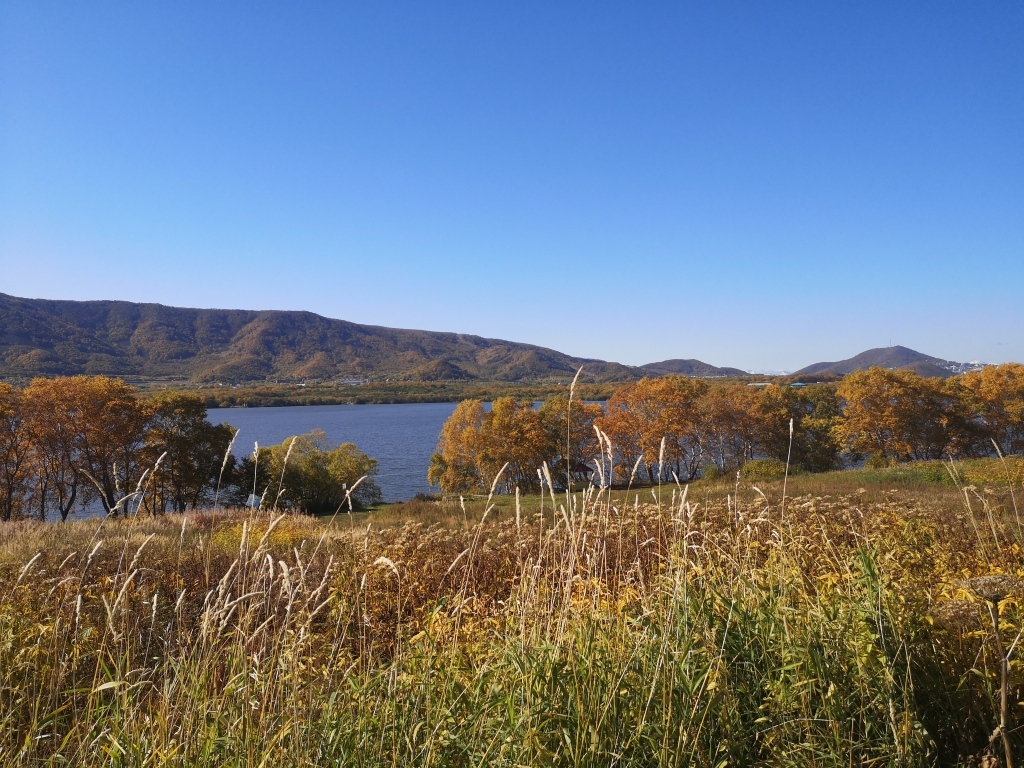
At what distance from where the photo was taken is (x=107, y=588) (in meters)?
7.23

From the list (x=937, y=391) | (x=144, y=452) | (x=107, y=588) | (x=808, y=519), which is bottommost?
(x=144, y=452)

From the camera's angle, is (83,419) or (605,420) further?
(605,420)

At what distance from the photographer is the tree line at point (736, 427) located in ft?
147

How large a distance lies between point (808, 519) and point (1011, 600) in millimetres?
5032

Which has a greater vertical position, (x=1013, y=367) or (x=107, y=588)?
(x=1013, y=367)

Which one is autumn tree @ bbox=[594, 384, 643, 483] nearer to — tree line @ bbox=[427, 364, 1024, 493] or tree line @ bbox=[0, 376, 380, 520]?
tree line @ bbox=[427, 364, 1024, 493]

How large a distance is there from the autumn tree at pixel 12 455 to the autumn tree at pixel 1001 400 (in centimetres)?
6544

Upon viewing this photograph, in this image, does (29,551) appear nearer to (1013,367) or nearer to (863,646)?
(863,646)

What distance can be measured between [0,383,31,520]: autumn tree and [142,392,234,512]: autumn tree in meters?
5.84

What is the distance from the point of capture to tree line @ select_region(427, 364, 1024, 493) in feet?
147

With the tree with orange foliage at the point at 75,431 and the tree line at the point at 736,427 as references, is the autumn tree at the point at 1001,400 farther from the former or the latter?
the tree with orange foliage at the point at 75,431

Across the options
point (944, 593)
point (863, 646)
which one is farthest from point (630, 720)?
point (944, 593)

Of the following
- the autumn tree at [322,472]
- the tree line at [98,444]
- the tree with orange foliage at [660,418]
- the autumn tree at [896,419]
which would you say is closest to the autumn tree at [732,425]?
the tree with orange foliage at [660,418]

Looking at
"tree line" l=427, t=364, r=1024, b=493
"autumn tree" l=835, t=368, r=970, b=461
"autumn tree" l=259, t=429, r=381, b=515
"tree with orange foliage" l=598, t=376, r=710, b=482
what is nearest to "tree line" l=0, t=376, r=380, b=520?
"autumn tree" l=259, t=429, r=381, b=515
